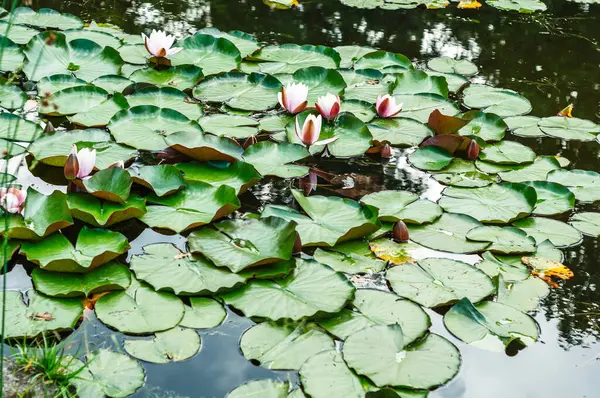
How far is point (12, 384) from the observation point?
1881 mm

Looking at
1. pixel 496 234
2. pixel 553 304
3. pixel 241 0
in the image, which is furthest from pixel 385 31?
pixel 553 304

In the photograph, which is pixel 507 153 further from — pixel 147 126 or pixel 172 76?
pixel 172 76

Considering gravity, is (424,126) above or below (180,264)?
above

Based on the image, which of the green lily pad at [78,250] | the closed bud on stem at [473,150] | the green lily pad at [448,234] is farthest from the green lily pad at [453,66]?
the green lily pad at [78,250]

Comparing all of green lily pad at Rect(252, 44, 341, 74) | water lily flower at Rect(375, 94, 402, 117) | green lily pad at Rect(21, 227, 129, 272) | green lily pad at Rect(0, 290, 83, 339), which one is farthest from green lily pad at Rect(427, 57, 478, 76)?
green lily pad at Rect(0, 290, 83, 339)

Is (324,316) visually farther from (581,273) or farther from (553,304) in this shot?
(581,273)

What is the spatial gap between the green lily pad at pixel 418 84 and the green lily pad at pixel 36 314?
7.71ft

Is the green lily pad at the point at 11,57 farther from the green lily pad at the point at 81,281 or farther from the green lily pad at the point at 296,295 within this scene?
the green lily pad at the point at 296,295

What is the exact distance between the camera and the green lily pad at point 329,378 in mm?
1955

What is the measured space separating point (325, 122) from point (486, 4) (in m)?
3.02

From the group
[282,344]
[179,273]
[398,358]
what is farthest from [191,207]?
[398,358]

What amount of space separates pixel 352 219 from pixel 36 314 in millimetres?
1205

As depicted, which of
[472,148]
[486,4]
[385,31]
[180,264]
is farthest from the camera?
[486,4]

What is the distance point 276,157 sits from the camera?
321cm
